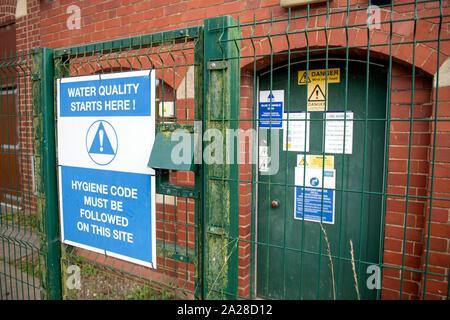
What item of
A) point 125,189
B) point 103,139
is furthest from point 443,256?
point 103,139

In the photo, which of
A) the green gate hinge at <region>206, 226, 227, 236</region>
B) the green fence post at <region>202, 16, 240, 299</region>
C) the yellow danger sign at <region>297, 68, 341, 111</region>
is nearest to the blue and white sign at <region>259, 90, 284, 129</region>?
the yellow danger sign at <region>297, 68, 341, 111</region>

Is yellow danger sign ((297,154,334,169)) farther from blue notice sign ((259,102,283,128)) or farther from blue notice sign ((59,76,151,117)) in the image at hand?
blue notice sign ((59,76,151,117))

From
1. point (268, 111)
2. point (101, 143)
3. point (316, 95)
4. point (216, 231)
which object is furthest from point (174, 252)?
point (316, 95)

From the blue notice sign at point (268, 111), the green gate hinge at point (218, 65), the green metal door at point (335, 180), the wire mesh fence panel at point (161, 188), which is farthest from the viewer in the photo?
the blue notice sign at point (268, 111)

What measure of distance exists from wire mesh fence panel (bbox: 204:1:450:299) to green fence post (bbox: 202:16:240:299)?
415mm

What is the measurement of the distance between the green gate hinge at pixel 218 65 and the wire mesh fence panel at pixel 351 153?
1.78 feet

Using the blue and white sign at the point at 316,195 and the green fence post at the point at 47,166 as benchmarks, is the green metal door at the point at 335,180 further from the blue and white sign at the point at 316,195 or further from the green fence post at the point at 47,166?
the green fence post at the point at 47,166

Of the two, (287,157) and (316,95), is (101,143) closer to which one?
(287,157)

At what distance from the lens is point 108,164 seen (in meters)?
1.97

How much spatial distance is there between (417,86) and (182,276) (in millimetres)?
2882

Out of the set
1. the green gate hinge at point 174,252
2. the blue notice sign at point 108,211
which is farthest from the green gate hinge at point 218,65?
the green gate hinge at point 174,252

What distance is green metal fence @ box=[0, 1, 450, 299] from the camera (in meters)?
1.64

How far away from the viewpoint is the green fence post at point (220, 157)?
162cm
